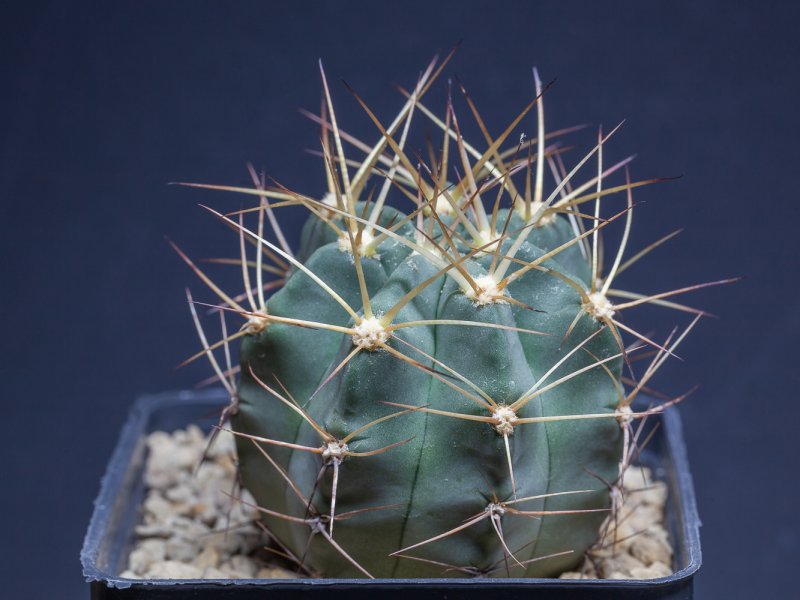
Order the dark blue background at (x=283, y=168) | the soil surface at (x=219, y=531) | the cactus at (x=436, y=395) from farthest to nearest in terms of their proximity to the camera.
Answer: the dark blue background at (x=283, y=168)
the soil surface at (x=219, y=531)
the cactus at (x=436, y=395)

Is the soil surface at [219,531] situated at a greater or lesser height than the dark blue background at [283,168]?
lesser

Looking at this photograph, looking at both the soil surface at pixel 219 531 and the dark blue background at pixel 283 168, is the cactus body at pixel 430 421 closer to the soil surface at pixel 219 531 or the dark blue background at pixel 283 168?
the soil surface at pixel 219 531

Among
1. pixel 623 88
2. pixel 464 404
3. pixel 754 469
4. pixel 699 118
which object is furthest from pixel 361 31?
pixel 754 469

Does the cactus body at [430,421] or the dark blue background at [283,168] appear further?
the dark blue background at [283,168]

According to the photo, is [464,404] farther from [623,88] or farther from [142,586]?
[623,88]

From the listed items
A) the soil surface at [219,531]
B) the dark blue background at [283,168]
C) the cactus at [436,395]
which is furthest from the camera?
the dark blue background at [283,168]

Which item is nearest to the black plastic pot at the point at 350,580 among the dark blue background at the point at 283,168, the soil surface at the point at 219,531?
the soil surface at the point at 219,531
